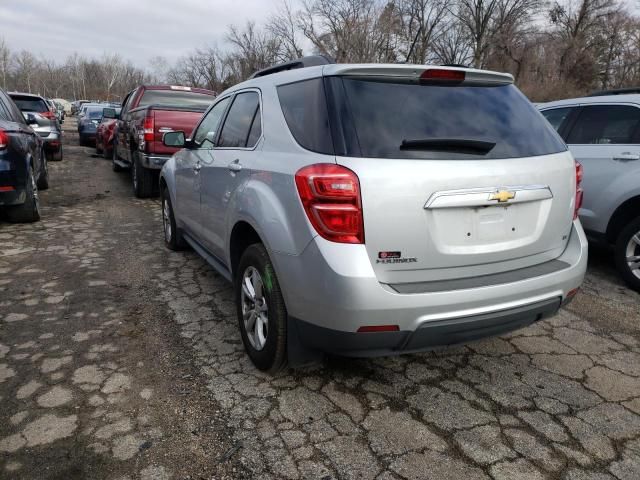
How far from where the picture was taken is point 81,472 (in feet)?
6.76

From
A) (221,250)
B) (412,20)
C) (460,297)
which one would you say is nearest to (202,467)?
(460,297)

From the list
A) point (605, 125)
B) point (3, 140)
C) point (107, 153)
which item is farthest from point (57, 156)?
point (605, 125)

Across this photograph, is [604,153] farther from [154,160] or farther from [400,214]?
[154,160]

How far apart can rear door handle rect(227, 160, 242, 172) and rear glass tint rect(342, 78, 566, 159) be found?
3.13ft

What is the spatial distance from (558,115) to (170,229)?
14.6ft

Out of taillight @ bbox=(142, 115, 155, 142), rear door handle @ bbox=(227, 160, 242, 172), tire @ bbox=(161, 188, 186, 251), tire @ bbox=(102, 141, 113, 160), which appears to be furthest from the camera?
tire @ bbox=(102, 141, 113, 160)

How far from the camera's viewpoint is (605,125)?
471 centimetres

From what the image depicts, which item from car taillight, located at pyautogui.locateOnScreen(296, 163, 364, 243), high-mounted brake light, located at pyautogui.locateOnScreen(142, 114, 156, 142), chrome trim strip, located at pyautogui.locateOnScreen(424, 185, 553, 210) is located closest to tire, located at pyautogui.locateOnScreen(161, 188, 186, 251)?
high-mounted brake light, located at pyautogui.locateOnScreen(142, 114, 156, 142)

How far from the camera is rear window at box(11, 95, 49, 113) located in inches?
489

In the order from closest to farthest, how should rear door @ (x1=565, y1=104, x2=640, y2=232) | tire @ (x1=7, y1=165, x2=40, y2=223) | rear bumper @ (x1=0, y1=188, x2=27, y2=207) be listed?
rear door @ (x1=565, y1=104, x2=640, y2=232)
rear bumper @ (x1=0, y1=188, x2=27, y2=207)
tire @ (x1=7, y1=165, x2=40, y2=223)

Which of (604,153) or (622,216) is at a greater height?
(604,153)

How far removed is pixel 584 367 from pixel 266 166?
7.62 ft

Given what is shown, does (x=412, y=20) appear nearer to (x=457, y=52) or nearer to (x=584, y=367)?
(x=457, y=52)

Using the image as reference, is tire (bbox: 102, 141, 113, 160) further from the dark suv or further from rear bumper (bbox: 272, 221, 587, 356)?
rear bumper (bbox: 272, 221, 587, 356)
